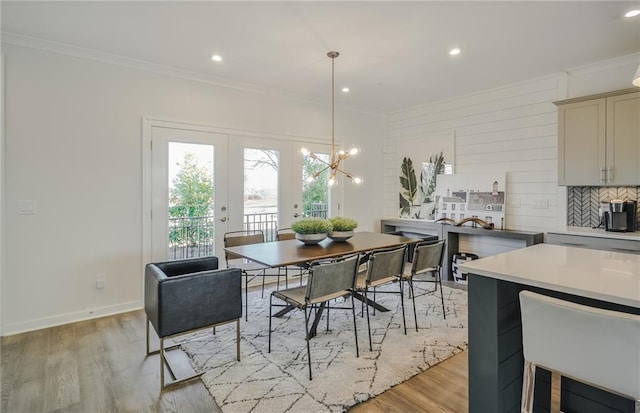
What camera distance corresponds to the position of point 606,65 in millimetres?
3762

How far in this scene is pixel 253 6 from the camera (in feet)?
8.66

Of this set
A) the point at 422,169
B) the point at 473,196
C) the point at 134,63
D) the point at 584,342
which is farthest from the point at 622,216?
the point at 134,63

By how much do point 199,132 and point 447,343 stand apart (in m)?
3.62

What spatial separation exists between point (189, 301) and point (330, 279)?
1008 mm

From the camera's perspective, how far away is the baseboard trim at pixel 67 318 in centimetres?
312

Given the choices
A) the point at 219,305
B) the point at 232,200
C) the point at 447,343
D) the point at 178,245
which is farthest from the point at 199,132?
the point at 447,343

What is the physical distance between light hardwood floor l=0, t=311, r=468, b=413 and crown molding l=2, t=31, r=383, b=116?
276cm

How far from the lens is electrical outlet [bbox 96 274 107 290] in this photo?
3547 mm

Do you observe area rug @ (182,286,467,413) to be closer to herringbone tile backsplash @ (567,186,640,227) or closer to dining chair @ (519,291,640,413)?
dining chair @ (519,291,640,413)

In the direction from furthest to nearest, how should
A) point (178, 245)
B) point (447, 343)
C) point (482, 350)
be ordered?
point (178, 245), point (447, 343), point (482, 350)

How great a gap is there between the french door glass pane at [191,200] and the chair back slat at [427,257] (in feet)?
8.52

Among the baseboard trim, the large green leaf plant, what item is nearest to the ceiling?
the large green leaf plant

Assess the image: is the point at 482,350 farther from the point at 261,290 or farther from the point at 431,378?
the point at 261,290

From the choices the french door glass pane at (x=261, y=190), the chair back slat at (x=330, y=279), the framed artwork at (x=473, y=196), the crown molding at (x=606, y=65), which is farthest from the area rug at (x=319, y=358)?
the crown molding at (x=606, y=65)
